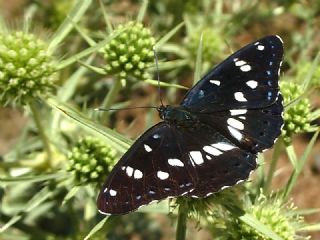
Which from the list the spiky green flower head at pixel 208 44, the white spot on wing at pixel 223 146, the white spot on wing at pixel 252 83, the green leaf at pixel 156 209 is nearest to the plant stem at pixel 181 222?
the green leaf at pixel 156 209

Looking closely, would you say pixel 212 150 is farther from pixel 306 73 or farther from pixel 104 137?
pixel 306 73

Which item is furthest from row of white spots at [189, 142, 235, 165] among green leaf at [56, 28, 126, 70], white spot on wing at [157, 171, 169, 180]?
green leaf at [56, 28, 126, 70]

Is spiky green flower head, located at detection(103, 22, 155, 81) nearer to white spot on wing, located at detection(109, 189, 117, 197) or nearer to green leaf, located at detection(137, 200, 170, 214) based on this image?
green leaf, located at detection(137, 200, 170, 214)

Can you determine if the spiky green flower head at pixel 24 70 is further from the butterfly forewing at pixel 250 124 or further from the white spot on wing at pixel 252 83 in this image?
the white spot on wing at pixel 252 83

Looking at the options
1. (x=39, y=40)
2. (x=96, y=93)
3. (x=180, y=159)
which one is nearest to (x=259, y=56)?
(x=180, y=159)

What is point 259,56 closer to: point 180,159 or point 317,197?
point 180,159

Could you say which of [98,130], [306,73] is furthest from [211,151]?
[306,73]
